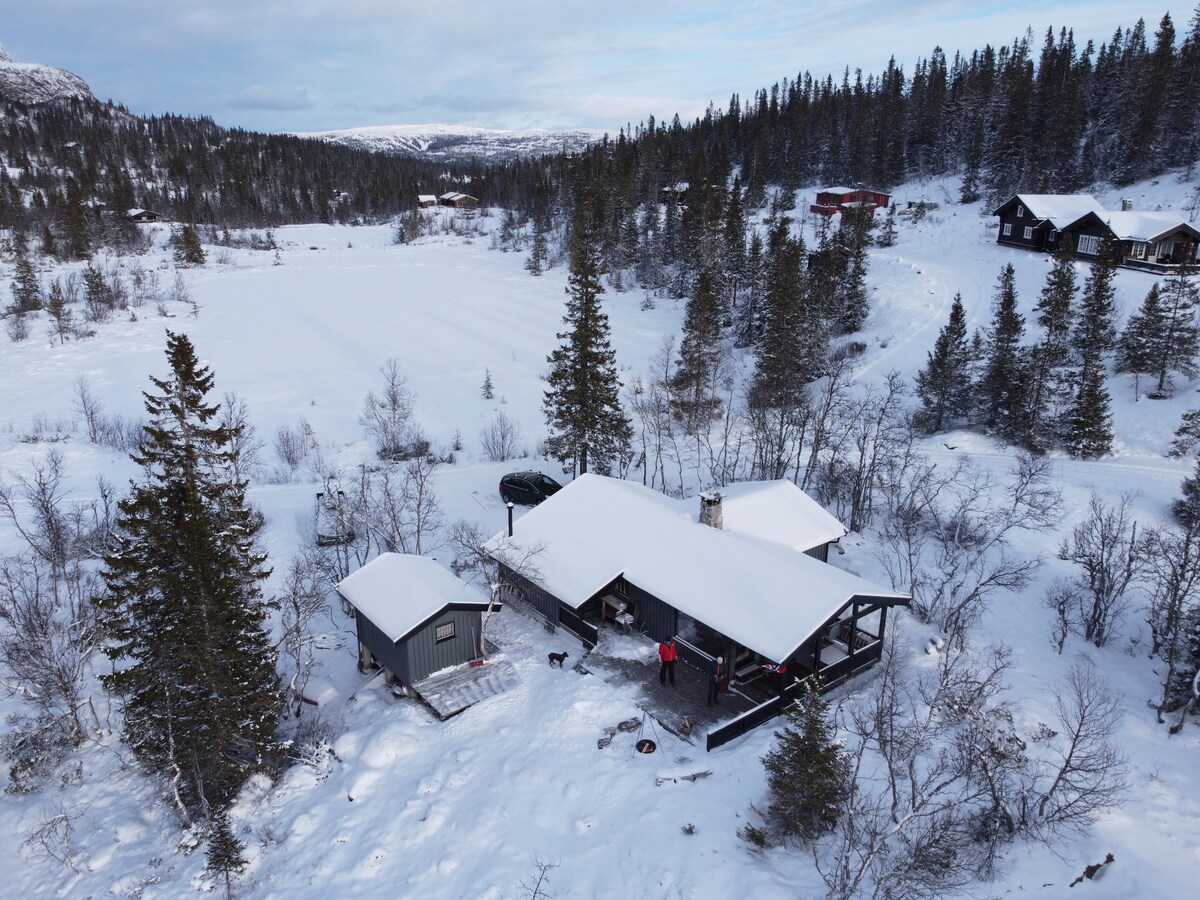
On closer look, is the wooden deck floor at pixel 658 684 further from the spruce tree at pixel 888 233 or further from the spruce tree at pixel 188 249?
the spruce tree at pixel 188 249

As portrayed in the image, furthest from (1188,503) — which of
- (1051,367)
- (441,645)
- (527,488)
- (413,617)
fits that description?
(413,617)

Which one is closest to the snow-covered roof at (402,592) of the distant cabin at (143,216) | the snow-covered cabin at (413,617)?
the snow-covered cabin at (413,617)

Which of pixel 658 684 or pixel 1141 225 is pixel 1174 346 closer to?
pixel 1141 225

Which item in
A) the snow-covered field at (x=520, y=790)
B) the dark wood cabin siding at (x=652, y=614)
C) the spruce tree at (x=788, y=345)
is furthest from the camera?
the spruce tree at (x=788, y=345)

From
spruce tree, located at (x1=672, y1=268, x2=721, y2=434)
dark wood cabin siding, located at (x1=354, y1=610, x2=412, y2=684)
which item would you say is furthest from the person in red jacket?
spruce tree, located at (x1=672, y1=268, x2=721, y2=434)

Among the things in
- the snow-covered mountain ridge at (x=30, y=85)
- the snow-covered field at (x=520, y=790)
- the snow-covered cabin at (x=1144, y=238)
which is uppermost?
the snow-covered mountain ridge at (x=30, y=85)

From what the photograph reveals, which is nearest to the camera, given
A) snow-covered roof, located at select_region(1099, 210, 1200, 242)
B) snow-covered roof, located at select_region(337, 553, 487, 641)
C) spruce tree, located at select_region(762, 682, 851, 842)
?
spruce tree, located at select_region(762, 682, 851, 842)

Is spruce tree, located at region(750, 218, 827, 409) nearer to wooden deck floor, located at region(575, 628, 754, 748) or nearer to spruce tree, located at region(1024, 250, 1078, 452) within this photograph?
spruce tree, located at region(1024, 250, 1078, 452)
